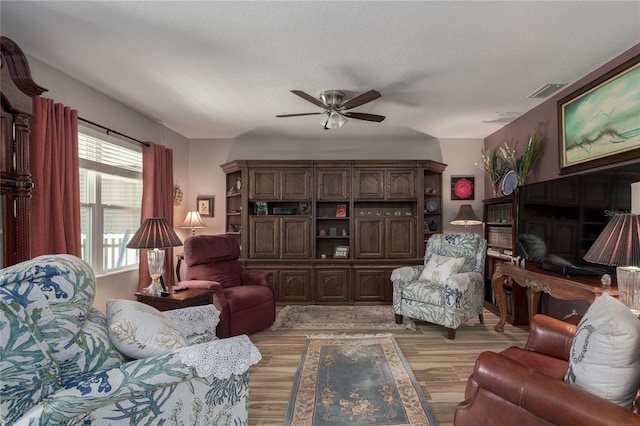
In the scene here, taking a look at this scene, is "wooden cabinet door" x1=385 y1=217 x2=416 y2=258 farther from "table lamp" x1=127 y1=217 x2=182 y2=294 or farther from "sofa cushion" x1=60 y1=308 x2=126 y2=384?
"sofa cushion" x1=60 y1=308 x2=126 y2=384

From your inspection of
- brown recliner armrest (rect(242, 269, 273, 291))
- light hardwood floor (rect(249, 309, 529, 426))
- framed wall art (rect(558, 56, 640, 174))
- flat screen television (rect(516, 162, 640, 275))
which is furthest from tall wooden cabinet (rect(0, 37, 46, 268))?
framed wall art (rect(558, 56, 640, 174))

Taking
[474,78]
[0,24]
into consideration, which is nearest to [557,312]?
[474,78]

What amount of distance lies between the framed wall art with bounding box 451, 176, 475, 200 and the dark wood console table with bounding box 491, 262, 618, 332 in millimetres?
1946

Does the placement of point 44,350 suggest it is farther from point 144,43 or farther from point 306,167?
point 306,167

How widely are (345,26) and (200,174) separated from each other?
4.01 metres

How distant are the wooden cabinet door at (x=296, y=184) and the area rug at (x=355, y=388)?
94.5 inches

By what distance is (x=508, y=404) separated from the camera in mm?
1401

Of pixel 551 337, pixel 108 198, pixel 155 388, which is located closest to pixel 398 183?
pixel 551 337

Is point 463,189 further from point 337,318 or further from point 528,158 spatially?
point 337,318

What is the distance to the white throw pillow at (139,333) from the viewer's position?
144 cm

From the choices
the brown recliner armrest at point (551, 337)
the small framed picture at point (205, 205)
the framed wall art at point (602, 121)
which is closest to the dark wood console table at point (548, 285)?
the brown recliner armrest at point (551, 337)

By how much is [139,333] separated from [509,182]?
443cm

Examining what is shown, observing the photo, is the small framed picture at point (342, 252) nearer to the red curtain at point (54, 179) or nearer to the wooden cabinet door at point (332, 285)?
the wooden cabinet door at point (332, 285)

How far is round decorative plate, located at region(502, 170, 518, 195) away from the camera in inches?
171
